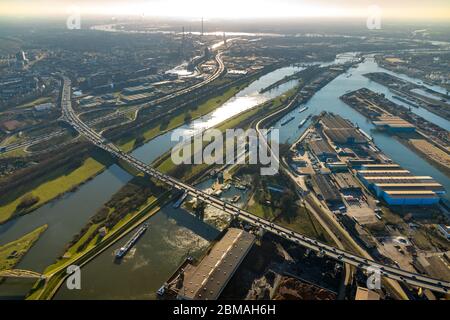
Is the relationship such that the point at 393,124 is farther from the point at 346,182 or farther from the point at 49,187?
the point at 49,187

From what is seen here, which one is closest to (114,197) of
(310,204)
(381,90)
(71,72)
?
(310,204)

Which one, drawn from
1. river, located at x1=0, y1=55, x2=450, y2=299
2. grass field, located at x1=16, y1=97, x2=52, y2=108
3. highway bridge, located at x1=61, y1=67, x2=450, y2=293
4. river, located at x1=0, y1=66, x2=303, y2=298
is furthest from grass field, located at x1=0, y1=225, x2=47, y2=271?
grass field, located at x1=16, y1=97, x2=52, y2=108

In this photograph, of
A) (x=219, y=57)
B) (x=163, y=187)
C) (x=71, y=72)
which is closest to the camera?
(x=163, y=187)

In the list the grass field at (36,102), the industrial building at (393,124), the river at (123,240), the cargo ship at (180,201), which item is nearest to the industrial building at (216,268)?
the river at (123,240)

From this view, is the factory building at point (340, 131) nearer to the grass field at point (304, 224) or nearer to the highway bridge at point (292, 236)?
the grass field at point (304, 224)

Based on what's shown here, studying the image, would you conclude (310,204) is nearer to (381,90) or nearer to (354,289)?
(354,289)
